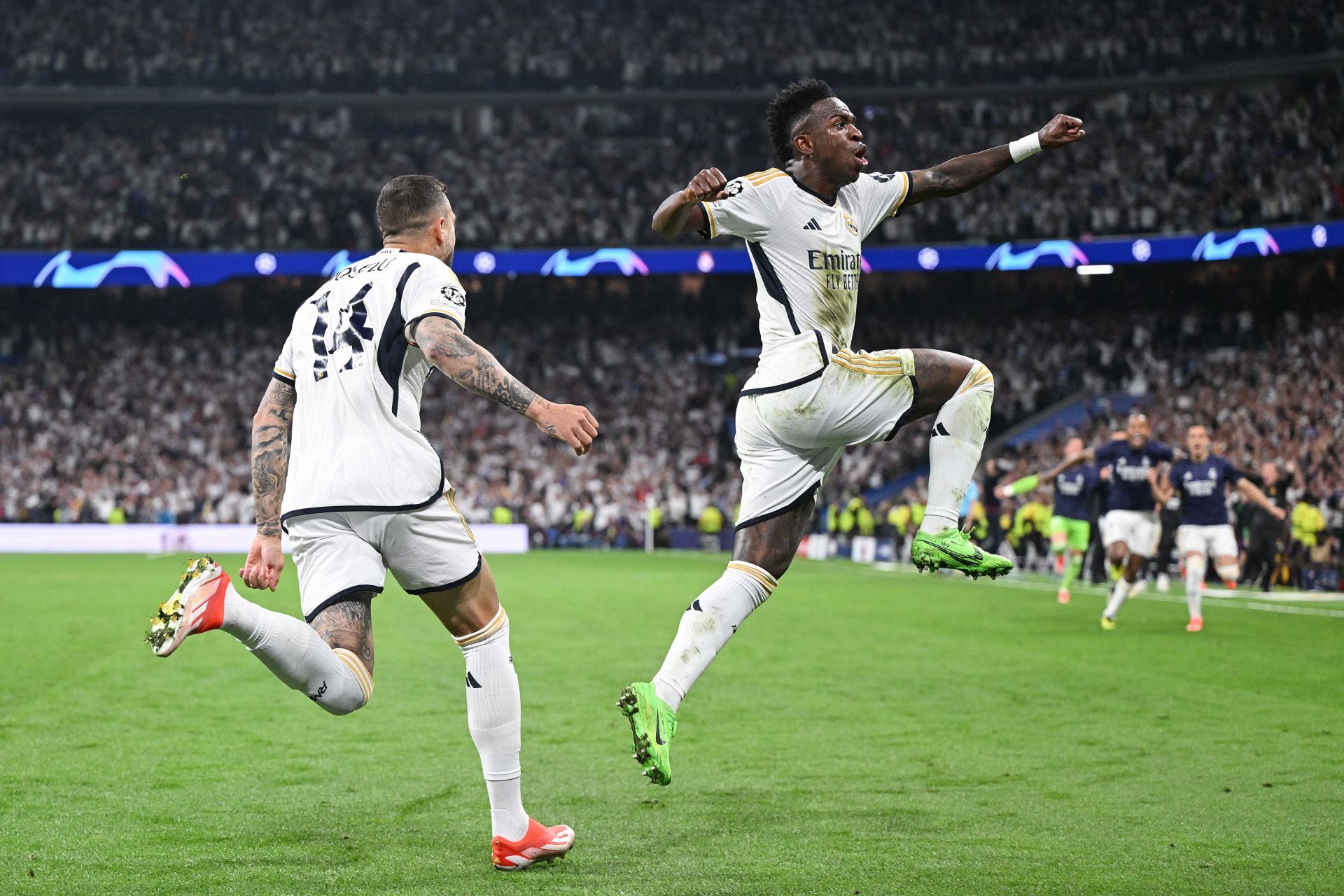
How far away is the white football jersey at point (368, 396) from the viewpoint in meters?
4.88

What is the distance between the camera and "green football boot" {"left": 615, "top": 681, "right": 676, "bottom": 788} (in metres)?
5.24

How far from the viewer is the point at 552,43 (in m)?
45.9

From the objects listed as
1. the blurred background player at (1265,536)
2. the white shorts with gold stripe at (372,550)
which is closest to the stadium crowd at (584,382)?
the blurred background player at (1265,536)

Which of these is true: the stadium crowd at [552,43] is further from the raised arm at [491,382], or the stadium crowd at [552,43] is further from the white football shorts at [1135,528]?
the raised arm at [491,382]

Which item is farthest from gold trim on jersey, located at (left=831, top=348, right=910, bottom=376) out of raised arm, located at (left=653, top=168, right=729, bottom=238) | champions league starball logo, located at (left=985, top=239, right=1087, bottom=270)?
champions league starball logo, located at (left=985, top=239, right=1087, bottom=270)

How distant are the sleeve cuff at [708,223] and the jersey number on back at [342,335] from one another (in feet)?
4.56

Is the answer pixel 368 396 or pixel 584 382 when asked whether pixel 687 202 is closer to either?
pixel 368 396

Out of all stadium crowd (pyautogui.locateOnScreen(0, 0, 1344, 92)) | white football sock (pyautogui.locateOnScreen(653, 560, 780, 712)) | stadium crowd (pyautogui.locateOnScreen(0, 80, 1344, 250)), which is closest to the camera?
white football sock (pyautogui.locateOnScreen(653, 560, 780, 712))

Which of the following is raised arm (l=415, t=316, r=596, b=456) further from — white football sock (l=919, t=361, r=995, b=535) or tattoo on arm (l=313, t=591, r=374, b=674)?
white football sock (l=919, t=361, r=995, b=535)

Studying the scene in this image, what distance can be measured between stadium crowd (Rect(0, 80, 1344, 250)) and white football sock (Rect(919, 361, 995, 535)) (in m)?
32.5

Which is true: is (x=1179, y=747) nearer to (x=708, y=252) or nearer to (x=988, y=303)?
(x=708, y=252)

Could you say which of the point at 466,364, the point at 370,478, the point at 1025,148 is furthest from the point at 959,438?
the point at 370,478

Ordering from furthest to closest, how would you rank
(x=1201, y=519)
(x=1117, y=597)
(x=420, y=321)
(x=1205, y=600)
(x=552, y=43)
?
(x=552, y=43), (x=1205, y=600), (x=1117, y=597), (x=1201, y=519), (x=420, y=321)

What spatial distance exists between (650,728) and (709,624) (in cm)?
65
